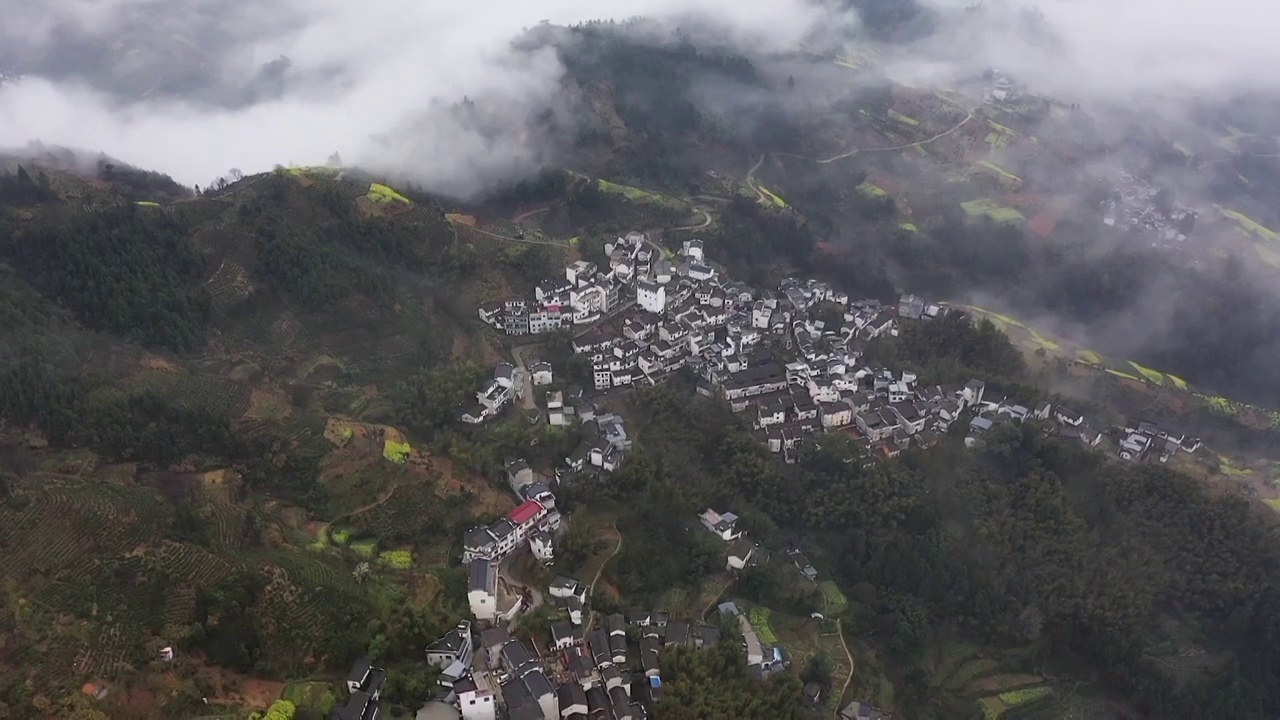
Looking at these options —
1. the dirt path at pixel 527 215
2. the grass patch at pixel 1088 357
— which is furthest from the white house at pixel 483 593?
the grass patch at pixel 1088 357

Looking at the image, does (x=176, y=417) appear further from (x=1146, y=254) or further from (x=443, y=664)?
(x=1146, y=254)

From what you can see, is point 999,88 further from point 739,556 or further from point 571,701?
point 571,701

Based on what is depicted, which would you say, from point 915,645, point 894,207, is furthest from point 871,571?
point 894,207

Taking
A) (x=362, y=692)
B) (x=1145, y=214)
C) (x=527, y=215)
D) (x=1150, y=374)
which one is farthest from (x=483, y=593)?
(x=1145, y=214)

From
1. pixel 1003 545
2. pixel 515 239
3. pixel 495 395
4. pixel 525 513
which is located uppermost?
pixel 515 239

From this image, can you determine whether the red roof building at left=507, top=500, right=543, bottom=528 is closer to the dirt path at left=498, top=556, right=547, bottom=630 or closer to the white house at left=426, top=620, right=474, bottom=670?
the dirt path at left=498, top=556, right=547, bottom=630

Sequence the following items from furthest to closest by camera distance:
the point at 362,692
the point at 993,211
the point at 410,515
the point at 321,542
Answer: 1. the point at 993,211
2. the point at 410,515
3. the point at 321,542
4. the point at 362,692

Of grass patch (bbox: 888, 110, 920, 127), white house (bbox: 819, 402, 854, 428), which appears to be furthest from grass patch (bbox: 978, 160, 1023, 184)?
white house (bbox: 819, 402, 854, 428)
